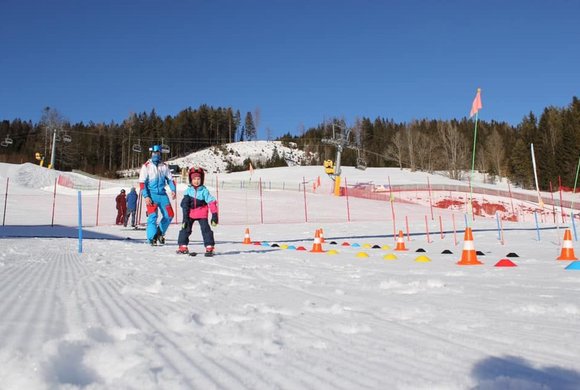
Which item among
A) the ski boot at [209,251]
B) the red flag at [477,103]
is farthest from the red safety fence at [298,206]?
the ski boot at [209,251]

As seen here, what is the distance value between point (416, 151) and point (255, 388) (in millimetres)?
100300

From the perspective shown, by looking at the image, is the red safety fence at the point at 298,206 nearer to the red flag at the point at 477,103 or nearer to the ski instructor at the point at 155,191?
the red flag at the point at 477,103

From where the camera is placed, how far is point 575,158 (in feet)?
247

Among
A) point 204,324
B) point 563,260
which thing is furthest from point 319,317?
point 563,260

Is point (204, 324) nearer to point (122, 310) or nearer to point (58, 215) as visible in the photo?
point (122, 310)

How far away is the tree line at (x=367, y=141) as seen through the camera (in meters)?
81.8

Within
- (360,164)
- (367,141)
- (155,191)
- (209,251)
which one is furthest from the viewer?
(367,141)

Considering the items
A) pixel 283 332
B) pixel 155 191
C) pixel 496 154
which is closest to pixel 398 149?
pixel 496 154

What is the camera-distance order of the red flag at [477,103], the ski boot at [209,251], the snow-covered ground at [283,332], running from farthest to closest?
1. the red flag at [477,103]
2. the ski boot at [209,251]
3. the snow-covered ground at [283,332]

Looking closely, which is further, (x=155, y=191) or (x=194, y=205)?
(x=155, y=191)

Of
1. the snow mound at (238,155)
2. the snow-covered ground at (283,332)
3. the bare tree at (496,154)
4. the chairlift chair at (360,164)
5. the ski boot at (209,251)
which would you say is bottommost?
the snow-covered ground at (283,332)

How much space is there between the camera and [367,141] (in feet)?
432

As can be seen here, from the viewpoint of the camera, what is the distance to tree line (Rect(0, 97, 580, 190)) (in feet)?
268

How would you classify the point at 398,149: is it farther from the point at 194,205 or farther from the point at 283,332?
the point at 283,332
